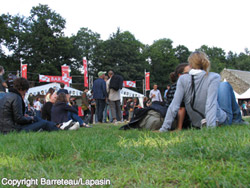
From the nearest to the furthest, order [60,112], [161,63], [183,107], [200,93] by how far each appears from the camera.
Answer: [200,93], [183,107], [60,112], [161,63]

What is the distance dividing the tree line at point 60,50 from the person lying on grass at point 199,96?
134 ft

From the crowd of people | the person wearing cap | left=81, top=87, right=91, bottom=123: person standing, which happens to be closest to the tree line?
left=81, top=87, right=91, bottom=123: person standing

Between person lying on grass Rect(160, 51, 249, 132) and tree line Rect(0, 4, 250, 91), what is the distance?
40.7 metres

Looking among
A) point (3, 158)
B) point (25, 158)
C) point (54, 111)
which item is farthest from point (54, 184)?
point (54, 111)

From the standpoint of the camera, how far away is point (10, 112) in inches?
197

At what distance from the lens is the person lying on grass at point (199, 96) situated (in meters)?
3.93

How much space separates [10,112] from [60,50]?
4608 cm

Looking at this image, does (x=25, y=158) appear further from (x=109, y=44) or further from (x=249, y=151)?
(x=109, y=44)

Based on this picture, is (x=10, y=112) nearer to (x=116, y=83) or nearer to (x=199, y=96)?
(x=199, y=96)

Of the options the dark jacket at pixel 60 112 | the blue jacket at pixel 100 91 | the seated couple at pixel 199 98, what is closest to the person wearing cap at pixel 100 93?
the blue jacket at pixel 100 91

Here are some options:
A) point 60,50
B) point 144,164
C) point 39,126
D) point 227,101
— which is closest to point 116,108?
point 39,126

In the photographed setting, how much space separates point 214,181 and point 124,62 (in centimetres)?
5122

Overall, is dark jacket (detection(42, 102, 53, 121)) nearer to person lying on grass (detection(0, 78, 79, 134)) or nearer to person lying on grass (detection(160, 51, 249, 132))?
person lying on grass (detection(0, 78, 79, 134))

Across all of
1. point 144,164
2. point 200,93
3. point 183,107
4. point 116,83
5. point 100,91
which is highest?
point 116,83
